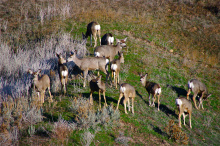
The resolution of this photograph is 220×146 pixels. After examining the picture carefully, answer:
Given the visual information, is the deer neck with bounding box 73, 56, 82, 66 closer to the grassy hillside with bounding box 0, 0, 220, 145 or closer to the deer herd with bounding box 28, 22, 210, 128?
the deer herd with bounding box 28, 22, 210, 128

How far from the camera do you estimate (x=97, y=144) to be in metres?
7.95

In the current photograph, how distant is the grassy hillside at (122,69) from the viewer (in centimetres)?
844

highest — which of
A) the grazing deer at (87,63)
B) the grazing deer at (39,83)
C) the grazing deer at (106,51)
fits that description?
the grazing deer at (106,51)

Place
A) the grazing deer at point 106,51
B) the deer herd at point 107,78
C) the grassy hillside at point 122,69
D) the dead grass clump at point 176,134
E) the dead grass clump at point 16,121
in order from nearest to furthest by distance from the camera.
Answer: the dead grass clump at point 16,121
the grassy hillside at point 122,69
the dead grass clump at point 176,134
the deer herd at point 107,78
the grazing deer at point 106,51

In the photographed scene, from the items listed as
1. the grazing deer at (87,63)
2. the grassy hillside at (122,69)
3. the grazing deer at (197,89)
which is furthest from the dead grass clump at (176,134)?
the grazing deer at (197,89)

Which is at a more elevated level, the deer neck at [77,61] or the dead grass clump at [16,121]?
the deer neck at [77,61]

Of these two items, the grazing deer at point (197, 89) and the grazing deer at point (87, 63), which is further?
the grazing deer at point (197, 89)

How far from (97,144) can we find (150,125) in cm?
358

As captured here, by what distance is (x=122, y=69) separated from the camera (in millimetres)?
15781

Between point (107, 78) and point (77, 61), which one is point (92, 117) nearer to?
point (77, 61)

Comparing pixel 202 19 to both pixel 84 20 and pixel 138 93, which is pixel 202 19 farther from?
pixel 138 93

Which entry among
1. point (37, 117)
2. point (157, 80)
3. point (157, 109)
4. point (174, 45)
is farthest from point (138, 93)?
point (174, 45)

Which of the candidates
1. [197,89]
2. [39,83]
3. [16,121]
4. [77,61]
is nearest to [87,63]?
[77,61]

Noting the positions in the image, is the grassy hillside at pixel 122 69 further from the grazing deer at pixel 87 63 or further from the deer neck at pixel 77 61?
the deer neck at pixel 77 61
